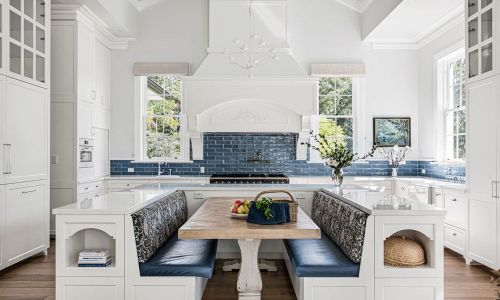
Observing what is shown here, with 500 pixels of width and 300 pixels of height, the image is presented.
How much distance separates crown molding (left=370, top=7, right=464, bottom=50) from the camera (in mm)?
5812

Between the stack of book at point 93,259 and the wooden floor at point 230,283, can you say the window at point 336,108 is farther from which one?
the stack of book at point 93,259

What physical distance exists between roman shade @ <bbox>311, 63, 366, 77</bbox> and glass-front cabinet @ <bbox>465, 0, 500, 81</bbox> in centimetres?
274

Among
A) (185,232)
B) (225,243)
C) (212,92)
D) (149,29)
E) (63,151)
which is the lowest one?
(225,243)

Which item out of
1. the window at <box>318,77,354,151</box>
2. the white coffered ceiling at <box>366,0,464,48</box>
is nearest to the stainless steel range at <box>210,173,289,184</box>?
the window at <box>318,77,354,151</box>

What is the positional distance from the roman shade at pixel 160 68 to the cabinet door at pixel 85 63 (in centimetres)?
100

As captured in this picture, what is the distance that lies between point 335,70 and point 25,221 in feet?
17.5

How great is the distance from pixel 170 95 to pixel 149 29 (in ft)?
4.04

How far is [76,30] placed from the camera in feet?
18.7

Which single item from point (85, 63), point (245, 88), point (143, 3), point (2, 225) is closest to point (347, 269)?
point (2, 225)

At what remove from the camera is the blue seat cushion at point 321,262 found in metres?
2.82

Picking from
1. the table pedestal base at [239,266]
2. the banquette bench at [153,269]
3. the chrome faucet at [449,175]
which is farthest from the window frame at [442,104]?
the banquette bench at [153,269]

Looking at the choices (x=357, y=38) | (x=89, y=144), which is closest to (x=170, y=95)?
(x=89, y=144)

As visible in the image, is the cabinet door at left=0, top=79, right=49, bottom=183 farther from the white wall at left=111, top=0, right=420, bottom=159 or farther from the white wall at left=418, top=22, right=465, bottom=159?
the white wall at left=418, top=22, right=465, bottom=159

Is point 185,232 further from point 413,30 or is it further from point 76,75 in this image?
point 413,30
